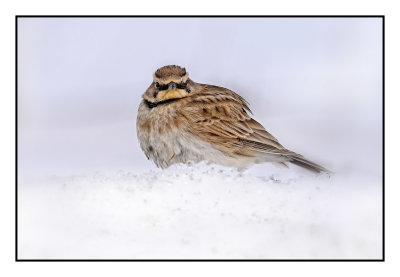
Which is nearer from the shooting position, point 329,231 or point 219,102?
point 329,231

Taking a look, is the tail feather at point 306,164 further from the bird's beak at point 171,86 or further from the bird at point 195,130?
the bird's beak at point 171,86

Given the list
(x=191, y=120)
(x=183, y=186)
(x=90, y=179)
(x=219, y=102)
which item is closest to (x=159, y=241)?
(x=183, y=186)

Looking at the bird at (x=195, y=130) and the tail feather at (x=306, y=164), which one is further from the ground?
the bird at (x=195, y=130)

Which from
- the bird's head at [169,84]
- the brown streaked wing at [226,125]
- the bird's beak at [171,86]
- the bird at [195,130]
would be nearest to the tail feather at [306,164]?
the bird at [195,130]

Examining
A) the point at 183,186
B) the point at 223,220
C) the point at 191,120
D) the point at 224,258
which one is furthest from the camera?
the point at 191,120

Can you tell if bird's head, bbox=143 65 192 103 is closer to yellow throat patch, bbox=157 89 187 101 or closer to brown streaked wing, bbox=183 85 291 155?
yellow throat patch, bbox=157 89 187 101

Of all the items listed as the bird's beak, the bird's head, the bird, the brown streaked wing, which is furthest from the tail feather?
the bird's beak

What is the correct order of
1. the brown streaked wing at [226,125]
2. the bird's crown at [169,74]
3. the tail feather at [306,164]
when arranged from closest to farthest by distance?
the tail feather at [306,164] → the brown streaked wing at [226,125] → the bird's crown at [169,74]

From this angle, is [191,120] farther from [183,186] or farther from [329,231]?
[329,231]
